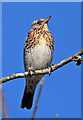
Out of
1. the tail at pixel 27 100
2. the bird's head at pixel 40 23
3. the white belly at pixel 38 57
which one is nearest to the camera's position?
the white belly at pixel 38 57

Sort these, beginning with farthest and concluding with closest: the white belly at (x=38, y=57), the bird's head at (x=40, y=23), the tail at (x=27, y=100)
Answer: the bird's head at (x=40, y=23) → the tail at (x=27, y=100) → the white belly at (x=38, y=57)

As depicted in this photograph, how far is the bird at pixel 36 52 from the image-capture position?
16.0 ft

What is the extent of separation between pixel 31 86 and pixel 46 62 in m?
0.81

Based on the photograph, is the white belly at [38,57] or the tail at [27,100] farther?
the tail at [27,100]

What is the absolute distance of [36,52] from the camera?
15.9 ft

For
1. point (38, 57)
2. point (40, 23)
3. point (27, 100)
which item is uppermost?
point (40, 23)

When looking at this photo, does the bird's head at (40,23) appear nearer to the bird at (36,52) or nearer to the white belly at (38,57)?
the bird at (36,52)

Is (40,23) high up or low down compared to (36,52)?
up

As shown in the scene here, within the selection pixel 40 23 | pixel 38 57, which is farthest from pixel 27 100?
pixel 40 23

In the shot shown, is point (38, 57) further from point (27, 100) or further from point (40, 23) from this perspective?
point (27, 100)

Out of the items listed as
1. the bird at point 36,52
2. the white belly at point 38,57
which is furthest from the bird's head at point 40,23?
the white belly at point 38,57

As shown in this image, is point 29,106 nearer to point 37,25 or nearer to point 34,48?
Answer: point 34,48

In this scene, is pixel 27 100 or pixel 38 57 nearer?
pixel 38 57

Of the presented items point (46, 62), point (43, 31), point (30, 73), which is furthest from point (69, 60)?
point (43, 31)
